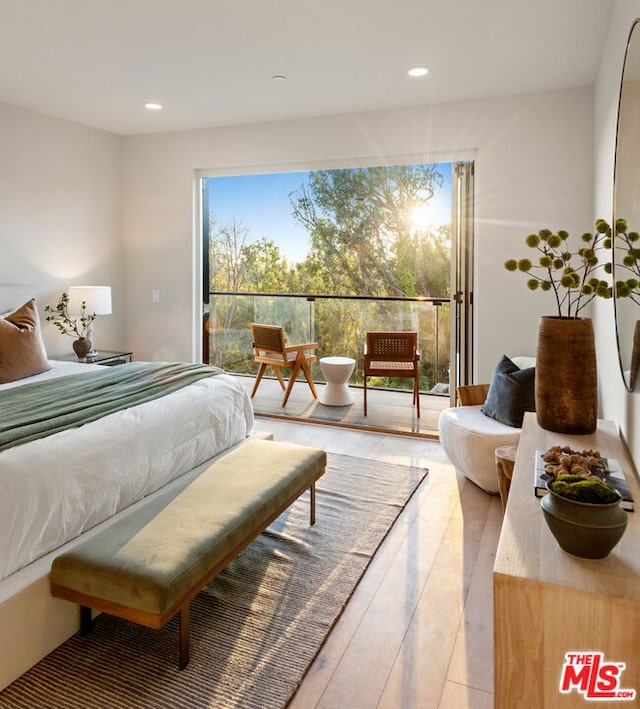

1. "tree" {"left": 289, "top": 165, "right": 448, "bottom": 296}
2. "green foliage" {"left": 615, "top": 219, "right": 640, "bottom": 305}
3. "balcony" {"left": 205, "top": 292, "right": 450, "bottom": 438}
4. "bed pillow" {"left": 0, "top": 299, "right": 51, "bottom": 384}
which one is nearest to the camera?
"green foliage" {"left": 615, "top": 219, "right": 640, "bottom": 305}

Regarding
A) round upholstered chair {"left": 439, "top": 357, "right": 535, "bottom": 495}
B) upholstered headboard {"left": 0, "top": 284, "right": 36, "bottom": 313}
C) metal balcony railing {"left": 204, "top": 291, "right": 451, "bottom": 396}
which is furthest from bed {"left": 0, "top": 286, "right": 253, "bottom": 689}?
metal balcony railing {"left": 204, "top": 291, "right": 451, "bottom": 396}

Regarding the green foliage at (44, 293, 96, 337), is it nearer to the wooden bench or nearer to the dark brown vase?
the dark brown vase

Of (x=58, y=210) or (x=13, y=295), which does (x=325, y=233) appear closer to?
(x=58, y=210)

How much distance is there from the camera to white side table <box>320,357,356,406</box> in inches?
209

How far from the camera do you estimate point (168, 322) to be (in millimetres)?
5273

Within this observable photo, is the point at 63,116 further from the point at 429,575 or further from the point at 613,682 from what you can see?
the point at 613,682

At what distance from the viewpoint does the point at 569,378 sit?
2061 millimetres

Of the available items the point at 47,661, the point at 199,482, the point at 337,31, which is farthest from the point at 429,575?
the point at 337,31

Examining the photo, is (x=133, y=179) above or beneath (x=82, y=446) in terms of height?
above

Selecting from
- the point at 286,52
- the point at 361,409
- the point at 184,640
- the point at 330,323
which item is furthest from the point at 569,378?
the point at 330,323

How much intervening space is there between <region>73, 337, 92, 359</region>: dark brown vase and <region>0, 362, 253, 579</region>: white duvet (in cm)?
143

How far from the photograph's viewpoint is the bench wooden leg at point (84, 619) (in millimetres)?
1924

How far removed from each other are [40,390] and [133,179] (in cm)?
313

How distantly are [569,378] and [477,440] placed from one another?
108cm
